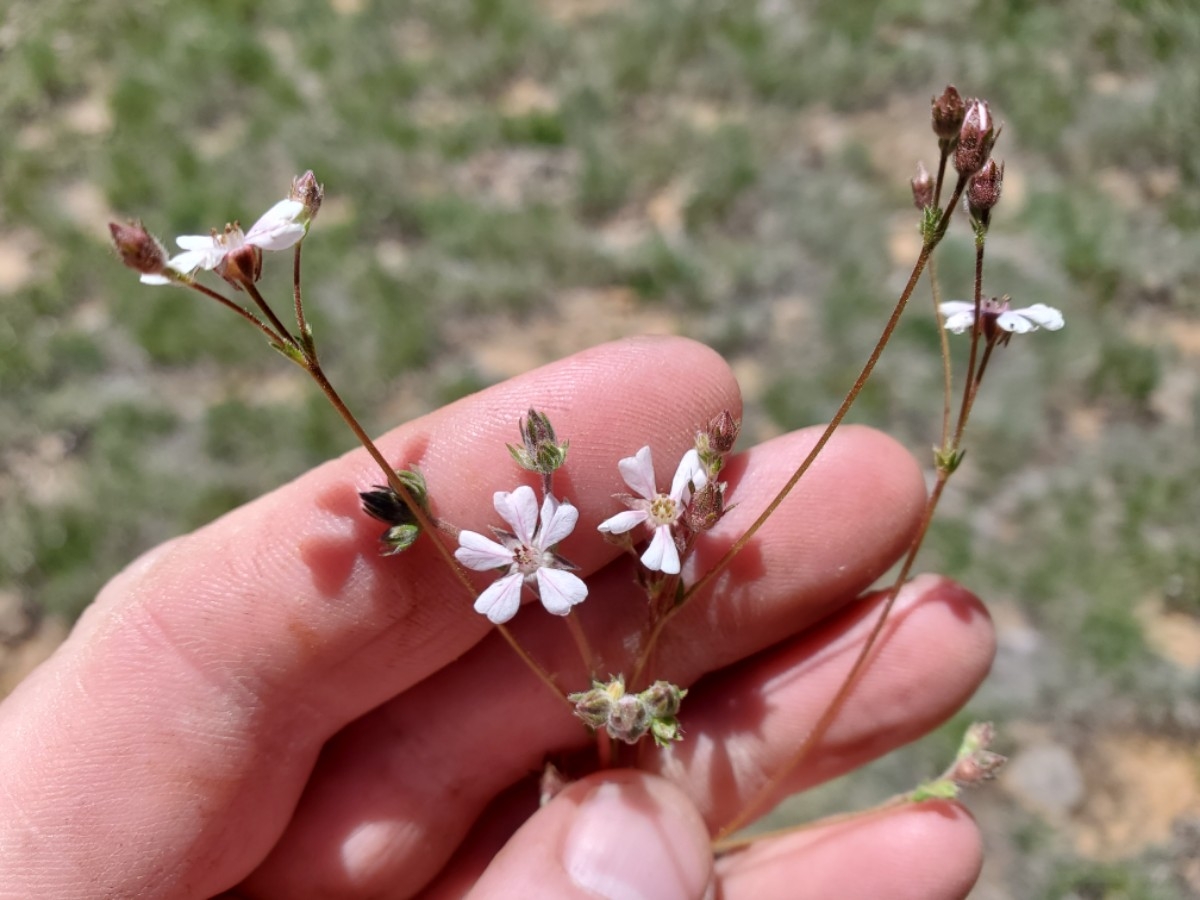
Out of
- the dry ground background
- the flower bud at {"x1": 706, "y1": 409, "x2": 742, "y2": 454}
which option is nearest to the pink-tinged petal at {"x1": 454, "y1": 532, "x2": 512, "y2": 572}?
the flower bud at {"x1": 706, "y1": 409, "x2": 742, "y2": 454}

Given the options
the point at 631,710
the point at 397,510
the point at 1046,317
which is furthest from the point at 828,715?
the point at 397,510

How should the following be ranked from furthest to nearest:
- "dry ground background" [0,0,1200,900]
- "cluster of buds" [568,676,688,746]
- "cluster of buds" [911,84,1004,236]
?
"dry ground background" [0,0,1200,900] < "cluster of buds" [568,676,688,746] < "cluster of buds" [911,84,1004,236]

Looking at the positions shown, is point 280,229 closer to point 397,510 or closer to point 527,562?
point 397,510

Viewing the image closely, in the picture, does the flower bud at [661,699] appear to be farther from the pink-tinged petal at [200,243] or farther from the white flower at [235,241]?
the pink-tinged petal at [200,243]

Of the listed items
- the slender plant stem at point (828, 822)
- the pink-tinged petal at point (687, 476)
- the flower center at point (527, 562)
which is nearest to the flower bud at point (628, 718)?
the flower center at point (527, 562)

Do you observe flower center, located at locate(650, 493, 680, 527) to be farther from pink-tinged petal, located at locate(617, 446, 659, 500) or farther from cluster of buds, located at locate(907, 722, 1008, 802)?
cluster of buds, located at locate(907, 722, 1008, 802)
